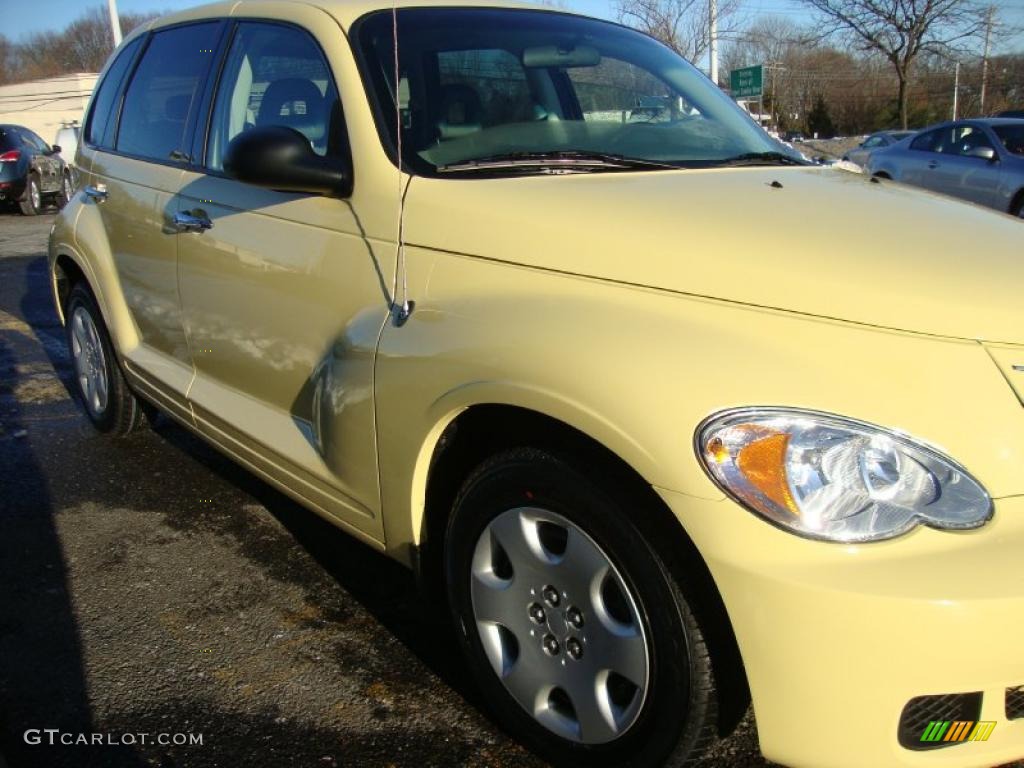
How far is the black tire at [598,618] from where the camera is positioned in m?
1.81

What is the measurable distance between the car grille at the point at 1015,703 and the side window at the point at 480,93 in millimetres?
1913

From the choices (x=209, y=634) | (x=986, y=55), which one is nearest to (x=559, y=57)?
(x=209, y=634)

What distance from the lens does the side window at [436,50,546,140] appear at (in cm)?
275

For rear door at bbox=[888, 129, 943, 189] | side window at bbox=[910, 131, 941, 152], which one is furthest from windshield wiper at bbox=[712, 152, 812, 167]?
side window at bbox=[910, 131, 941, 152]

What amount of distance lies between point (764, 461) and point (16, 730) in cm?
200

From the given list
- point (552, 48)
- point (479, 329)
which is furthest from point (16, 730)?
point (552, 48)

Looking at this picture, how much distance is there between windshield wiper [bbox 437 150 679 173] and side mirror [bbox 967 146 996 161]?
8804 mm

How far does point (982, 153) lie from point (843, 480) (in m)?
9.80

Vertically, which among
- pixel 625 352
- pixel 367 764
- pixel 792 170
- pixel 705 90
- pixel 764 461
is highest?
pixel 705 90

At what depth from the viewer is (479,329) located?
84.2 inches

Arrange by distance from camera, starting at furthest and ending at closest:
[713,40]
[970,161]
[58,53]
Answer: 1. [58,53]
2. [713,40]
3. [970,161]

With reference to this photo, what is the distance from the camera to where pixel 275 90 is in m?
3.13

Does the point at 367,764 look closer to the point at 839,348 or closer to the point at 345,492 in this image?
the point at 345,492

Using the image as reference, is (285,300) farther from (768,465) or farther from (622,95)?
(768,465)
